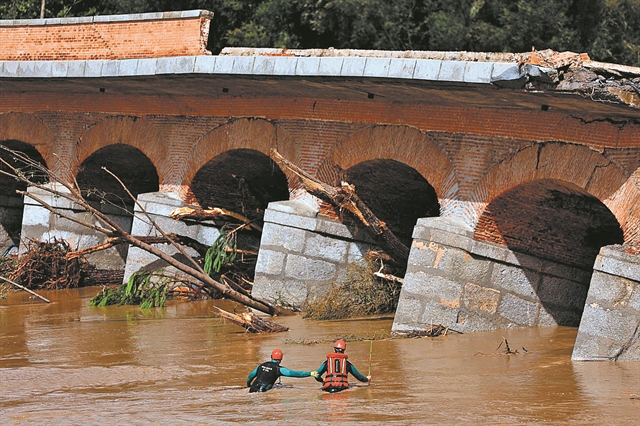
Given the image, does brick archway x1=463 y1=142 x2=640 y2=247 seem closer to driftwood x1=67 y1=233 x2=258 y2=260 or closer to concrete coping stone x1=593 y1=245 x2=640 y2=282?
concrete coping stone x1=593 y1=245 x2=640 y2=282

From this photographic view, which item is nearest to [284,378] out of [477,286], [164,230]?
[477,286]

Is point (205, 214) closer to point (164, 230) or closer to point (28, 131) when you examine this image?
point (164, 230)

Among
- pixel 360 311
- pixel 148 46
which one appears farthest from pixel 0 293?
pixel 360 311

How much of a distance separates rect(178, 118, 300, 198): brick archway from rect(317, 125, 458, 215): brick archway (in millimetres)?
744

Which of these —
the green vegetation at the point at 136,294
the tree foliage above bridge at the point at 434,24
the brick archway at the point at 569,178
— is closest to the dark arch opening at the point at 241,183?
the green vegetation at the point at 136,294

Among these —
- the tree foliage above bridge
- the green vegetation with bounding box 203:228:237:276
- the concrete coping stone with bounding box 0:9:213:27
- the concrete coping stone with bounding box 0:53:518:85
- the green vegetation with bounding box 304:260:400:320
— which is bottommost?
the green vegetation with bounding box 304:260:400:320

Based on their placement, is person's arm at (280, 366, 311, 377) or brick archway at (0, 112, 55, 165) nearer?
person's arm at (280, 366, 311, 377)

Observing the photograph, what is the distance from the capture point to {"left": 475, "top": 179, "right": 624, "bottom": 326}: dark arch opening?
1191cm

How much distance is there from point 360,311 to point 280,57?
317 centimetres

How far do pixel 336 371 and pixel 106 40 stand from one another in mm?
8545

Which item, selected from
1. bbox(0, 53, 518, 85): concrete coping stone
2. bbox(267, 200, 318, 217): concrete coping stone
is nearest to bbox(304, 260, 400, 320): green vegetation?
bbox(267, 200, 318, 217): concrete coping stone

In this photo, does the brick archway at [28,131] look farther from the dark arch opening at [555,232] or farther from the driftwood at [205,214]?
the dark arch opening at [555,232]

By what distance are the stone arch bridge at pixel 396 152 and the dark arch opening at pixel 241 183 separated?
32 millimetres

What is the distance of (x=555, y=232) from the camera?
40.1ft
